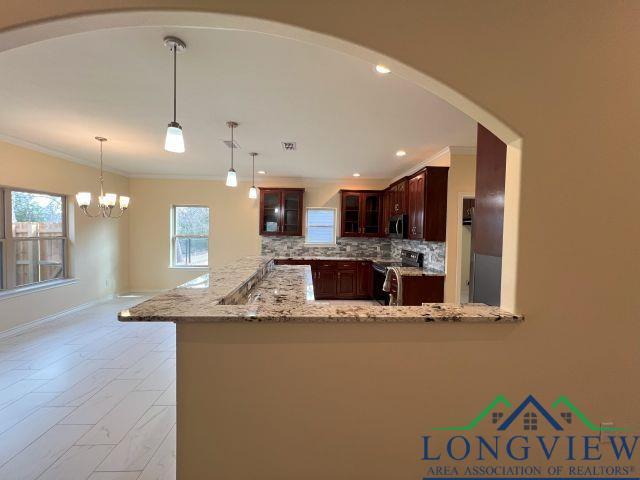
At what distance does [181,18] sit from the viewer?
1128 millimetres

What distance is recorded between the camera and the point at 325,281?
558 centimetres

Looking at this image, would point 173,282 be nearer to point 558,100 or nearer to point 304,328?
point 304,328

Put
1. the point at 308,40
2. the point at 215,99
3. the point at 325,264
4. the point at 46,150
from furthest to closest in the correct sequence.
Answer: the point at 325,264 < the point at 46,150 < the point at 215,99 < the point at 308,40

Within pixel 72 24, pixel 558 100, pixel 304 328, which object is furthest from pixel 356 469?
pixel 72 24

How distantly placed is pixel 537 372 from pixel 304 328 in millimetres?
1094

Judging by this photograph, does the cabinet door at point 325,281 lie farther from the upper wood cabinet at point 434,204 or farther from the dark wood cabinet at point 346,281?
the upper wood cabinet at point 434,204

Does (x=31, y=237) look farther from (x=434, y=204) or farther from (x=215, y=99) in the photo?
(x=434, y=204)

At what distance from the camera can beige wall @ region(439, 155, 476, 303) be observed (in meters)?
3.78

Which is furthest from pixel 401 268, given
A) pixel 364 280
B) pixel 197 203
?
pixel 197 203

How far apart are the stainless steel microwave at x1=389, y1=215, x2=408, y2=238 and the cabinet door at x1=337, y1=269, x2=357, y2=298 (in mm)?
1164

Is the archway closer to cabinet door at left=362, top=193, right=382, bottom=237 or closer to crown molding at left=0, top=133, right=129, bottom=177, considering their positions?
crown molding at left=0, top=133, right=129, bottom=177

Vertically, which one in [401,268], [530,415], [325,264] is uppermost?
[401,268]

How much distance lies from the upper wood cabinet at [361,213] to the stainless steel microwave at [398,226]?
67 cm

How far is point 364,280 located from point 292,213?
2064mm
